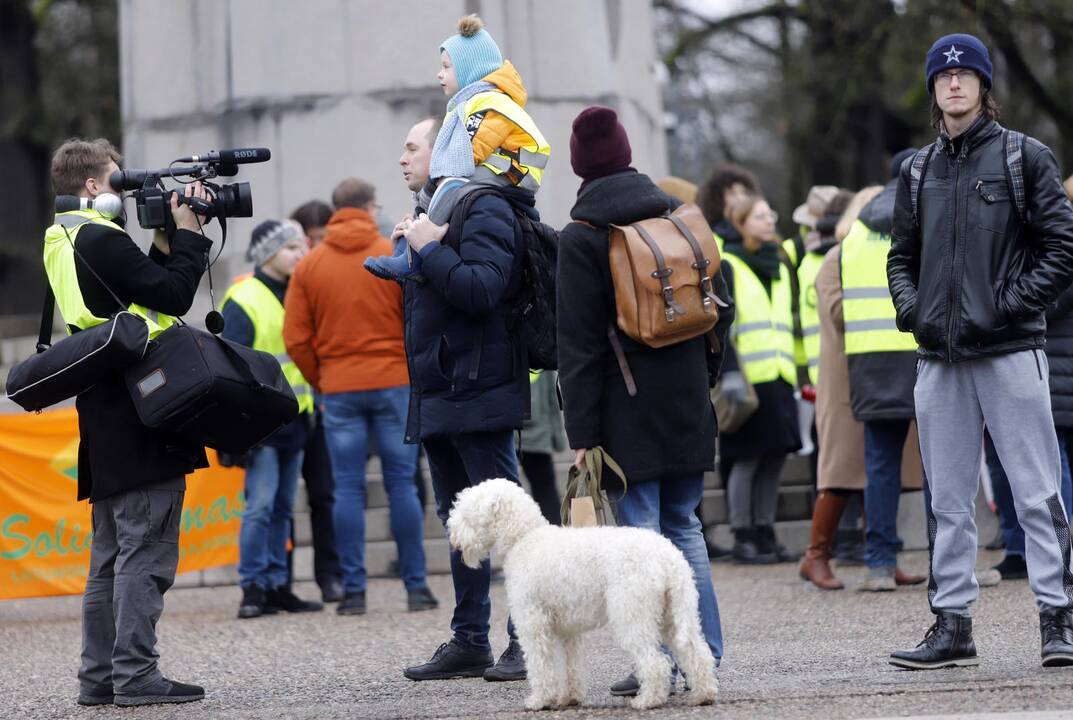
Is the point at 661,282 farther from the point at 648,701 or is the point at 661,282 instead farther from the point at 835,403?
the point at 835,403

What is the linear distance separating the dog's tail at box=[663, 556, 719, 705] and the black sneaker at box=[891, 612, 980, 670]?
3.18 ft

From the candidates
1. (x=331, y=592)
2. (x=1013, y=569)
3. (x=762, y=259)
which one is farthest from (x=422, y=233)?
(x=762, y=259)

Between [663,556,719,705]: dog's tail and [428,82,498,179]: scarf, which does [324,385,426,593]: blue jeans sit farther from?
[663,556,719,705]: dog's tail

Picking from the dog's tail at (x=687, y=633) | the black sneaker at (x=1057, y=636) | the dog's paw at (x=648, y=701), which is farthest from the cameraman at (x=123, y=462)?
the black sneaker at (x=1057, y=636)

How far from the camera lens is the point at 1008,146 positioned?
19.5 feet

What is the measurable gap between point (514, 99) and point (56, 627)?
453 centimetres

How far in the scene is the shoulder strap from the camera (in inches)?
231

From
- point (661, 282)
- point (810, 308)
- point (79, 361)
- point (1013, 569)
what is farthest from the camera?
point (810, 308)

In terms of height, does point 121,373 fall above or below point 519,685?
above

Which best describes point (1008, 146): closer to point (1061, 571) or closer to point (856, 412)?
point (1061, 571)

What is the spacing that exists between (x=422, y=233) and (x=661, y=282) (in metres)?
0.98

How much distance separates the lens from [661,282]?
571 cm

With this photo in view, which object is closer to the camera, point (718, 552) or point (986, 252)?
point (986, 252)

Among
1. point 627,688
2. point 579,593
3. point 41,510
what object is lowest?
point 627,688
